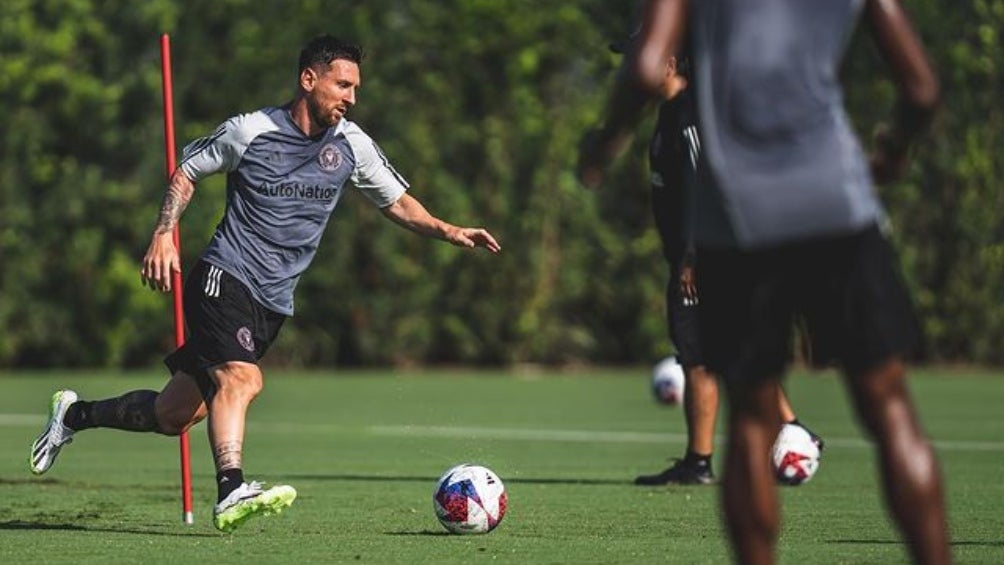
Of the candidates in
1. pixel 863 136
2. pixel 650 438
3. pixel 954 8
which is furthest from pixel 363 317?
pixel 650 438

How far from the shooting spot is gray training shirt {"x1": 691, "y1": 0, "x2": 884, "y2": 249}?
5.18 meters

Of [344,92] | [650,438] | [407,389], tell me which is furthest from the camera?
[407,389]

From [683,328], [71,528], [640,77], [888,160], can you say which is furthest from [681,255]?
[640,77]

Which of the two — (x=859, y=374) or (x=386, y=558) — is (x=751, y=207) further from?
(x=386, y=558)

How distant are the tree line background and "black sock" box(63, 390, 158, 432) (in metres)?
15.1

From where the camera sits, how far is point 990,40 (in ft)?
81.4

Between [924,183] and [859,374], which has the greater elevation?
[924,183]

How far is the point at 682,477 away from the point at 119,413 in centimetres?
313

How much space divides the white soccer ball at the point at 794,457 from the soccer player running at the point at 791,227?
17.5 ft

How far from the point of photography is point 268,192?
874cm

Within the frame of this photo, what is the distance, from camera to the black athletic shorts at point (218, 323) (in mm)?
8578

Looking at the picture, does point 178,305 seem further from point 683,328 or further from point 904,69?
point 904,69

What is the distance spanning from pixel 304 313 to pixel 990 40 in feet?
29.4

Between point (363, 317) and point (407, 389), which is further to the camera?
point (363, 317)
